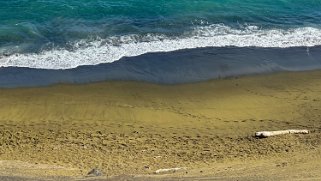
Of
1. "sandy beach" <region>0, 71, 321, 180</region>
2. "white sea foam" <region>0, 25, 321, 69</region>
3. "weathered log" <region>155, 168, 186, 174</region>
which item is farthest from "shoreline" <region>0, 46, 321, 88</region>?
"weathered log" <region>155, 168, 186, 174</region>

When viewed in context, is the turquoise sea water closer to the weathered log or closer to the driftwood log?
the driftwood log

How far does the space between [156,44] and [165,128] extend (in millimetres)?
7669

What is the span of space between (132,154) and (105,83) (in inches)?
218

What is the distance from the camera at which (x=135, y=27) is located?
2630 centimetres

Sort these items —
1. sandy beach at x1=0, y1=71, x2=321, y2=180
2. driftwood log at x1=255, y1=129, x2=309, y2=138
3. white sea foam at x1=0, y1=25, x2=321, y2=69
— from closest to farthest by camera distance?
1. sandy beach at x1=0, y1=71, x2=321, y2=180
2. driftwood log at x1=255, y1=129, x2=309, y2=138
3. white sea foam at x1=0, y1=25, x2=321, y2=69

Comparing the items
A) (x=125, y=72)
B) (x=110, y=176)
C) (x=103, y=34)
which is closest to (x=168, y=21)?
(x=103, y=34)

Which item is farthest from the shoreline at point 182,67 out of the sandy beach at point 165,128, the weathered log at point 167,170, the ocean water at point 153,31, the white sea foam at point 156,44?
the weathered log at point 167,170

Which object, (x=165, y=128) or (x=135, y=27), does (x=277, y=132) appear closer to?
(x=165, y=128)

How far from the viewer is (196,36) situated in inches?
1023

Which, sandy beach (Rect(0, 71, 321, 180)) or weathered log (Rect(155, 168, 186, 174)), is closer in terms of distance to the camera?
weathered log (Rect(155, 168, 186, 174))

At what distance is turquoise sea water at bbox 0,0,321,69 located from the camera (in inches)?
941

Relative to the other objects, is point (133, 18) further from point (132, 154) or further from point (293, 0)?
point (132, 154)

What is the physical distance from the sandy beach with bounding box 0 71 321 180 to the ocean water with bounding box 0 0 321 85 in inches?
76.9

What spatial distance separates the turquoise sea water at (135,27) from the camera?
78.4 feet
